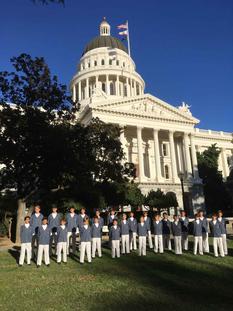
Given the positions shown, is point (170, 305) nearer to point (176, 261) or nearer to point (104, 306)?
point (104, 306)

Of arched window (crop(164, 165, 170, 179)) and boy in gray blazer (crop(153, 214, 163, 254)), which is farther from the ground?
arched window (crop(164, 165, 170, 179))

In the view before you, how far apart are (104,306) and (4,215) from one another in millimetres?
22170

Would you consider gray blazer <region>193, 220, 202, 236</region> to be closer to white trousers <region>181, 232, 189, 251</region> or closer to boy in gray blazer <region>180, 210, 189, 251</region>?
boy in gray blazer <region>180, 210, 189, 251</region>

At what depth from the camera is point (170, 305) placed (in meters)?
7.23

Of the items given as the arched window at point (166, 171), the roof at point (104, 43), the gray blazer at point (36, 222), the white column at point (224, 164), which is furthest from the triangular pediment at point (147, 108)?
the gray blazer at point (36, 222)

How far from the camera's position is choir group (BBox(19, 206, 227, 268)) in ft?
42.0

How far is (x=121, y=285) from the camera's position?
908 cm

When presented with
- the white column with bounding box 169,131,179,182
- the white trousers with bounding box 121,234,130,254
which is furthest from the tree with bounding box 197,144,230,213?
the white trousers with bounding box 121,234,130,254

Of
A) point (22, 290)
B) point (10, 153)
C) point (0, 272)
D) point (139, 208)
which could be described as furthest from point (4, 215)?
point (22, 290)

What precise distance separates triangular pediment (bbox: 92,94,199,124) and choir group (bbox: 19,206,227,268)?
33.3 meters

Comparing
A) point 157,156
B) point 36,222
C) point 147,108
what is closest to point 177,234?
point 36,222

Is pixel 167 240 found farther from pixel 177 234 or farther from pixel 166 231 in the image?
pixel 177 234

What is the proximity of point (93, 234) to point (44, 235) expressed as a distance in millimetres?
2245

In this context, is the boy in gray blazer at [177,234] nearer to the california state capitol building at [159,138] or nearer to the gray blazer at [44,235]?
the gray blazer at [44,235]
